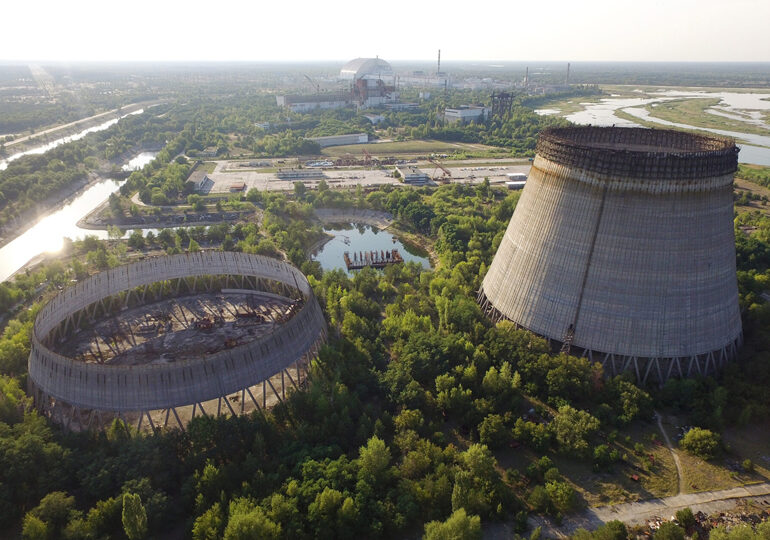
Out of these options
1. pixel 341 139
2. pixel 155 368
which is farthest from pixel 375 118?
pixel 155 368

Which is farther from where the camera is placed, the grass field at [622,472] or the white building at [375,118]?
the white building at [375,118]

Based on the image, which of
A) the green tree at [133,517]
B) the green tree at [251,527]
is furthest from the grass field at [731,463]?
the green tree at [133,517]

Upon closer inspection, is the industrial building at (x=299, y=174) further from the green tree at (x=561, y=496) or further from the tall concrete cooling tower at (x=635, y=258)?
the green tree at (x=561, y=496)

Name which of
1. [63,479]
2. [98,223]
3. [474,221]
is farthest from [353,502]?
[98,223]

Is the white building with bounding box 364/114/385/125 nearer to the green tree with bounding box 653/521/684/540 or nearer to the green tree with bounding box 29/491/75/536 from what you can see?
the green tree with bounding box 29/491/75/536

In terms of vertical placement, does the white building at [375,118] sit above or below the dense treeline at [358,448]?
above

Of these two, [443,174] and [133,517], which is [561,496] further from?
[443,174]

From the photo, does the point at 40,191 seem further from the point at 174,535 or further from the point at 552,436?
the point at 552,436
